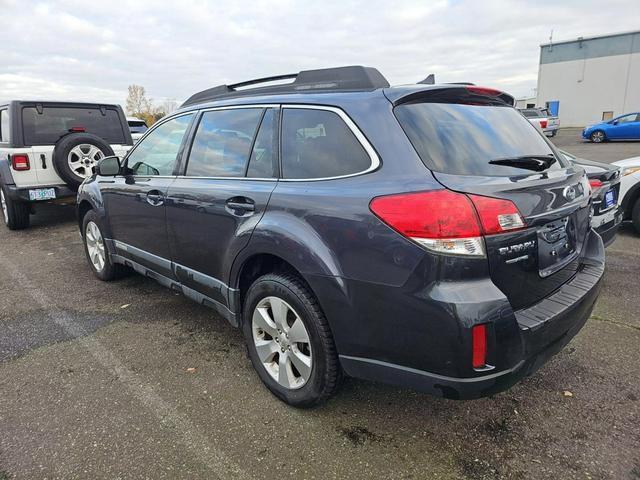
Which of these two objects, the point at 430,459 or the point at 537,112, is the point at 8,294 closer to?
the point at 430,459

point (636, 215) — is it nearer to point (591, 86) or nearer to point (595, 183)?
point (595, 183)

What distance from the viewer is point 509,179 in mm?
2109

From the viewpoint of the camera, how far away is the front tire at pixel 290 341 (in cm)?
233

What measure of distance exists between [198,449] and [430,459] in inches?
44.5

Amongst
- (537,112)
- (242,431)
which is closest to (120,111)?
(242,431)

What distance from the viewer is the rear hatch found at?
199cm

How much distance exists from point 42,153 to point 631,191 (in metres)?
7.90

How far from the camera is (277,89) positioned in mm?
2863

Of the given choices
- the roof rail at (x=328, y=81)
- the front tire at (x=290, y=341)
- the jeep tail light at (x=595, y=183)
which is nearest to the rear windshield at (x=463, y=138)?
the roof rail at (x=328, y=81)

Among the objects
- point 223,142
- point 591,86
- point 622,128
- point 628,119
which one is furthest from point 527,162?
point 591,86

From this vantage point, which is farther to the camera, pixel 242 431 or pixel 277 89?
pixel 277 89

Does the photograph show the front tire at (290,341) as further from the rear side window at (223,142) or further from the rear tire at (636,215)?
Answer: the rear tire at (636,215)

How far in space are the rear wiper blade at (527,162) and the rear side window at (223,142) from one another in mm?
1413

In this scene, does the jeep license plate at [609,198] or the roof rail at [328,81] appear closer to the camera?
the roof rail at [328,81]
